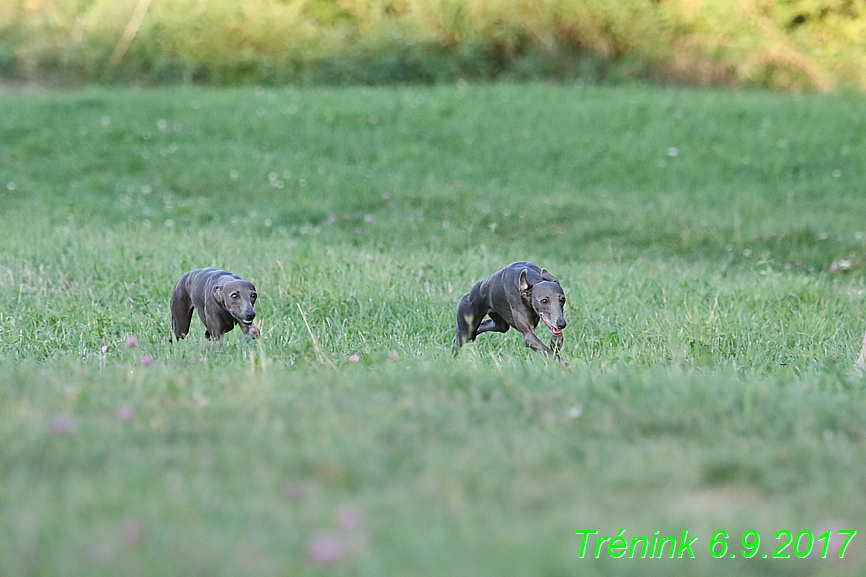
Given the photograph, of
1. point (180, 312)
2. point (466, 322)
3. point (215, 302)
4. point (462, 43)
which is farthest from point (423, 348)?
point (462, 43)

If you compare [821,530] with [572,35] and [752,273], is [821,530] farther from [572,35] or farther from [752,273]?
[572,35]

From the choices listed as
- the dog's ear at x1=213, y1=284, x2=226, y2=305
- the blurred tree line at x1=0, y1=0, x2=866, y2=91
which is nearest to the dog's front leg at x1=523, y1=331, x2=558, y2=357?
the dog's ear at x1=213, y1=284, x2=226, y2=305

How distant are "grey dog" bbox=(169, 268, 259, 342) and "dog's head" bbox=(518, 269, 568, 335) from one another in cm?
153

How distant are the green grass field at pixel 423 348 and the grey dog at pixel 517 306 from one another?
0.58ft

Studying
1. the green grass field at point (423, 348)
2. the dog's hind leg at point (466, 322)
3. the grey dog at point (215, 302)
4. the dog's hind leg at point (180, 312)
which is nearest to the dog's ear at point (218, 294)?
the grey dog at point (215, 302)

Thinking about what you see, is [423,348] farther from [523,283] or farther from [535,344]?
[523,283]

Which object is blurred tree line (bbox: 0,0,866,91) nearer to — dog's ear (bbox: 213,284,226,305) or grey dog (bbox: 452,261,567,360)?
grey dog (bbox: 452,261,567,360)

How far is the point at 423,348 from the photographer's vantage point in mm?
6203

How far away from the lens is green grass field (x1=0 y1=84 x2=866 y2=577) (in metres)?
2.81

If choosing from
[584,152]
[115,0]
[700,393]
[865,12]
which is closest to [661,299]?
[700,393]

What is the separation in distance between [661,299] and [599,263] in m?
2.62

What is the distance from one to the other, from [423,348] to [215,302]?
4.23 feet

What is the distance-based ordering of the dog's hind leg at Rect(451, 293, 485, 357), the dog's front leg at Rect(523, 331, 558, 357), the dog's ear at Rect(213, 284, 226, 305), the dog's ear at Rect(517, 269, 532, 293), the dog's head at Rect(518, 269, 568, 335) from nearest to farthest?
the dog's head at Rect(518, 269, 568, 335) < the dog's ear at Rect(517, 269, 532, 293) < the dog's front leg at Rect(523, 331, 558, 357) < the dog's ear at Rect(213, 284, 226, 305) < the dog's hind leg at Rect(451, 293, 485, 357)

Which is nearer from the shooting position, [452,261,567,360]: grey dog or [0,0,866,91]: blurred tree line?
[452,261,567,360]: grey dog
